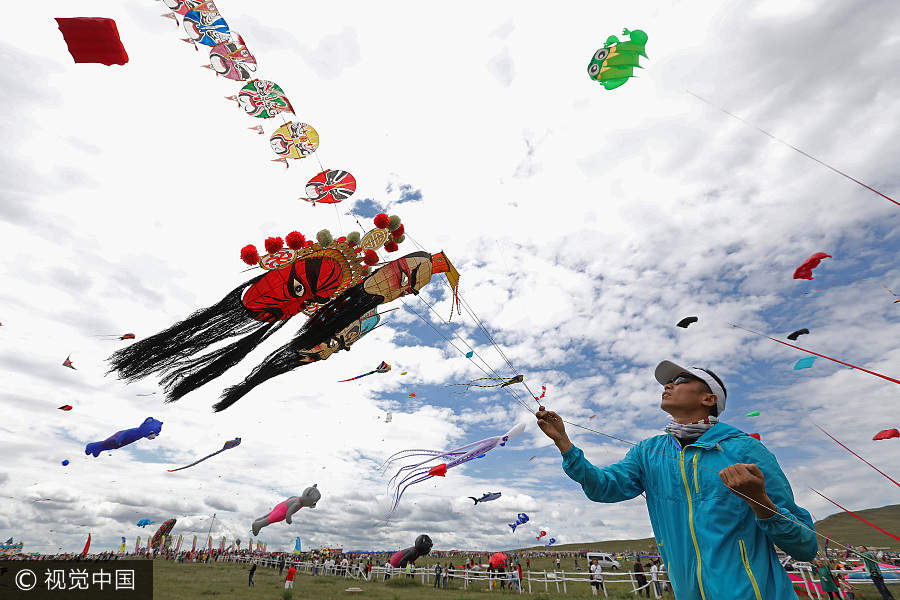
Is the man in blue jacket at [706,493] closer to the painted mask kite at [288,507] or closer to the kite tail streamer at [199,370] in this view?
the kite tail streamer at [199,370]

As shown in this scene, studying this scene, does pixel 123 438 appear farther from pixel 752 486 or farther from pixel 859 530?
pixel 859 530

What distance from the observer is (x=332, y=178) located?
295 inches

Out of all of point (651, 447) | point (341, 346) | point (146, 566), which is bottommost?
point (146, 566)

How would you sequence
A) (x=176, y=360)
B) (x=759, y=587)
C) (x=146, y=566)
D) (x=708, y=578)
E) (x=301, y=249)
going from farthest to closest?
1. (x=146, y=566)
2. (x=301, y=249)
3. (x=176, y=360)
4. (x=708, y=578)
5. (x=759, y=587)

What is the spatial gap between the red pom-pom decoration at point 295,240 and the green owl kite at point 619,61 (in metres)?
5.32

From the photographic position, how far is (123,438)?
1480 cm

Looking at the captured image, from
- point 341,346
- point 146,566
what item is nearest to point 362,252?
point 341,346

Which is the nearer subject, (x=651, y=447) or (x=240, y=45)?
(x=651, y=447)

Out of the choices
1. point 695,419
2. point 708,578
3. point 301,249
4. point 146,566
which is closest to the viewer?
point 708,578

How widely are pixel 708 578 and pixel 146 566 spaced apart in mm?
11550

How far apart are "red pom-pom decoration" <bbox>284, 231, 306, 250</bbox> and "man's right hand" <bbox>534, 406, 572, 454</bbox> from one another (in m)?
4.38

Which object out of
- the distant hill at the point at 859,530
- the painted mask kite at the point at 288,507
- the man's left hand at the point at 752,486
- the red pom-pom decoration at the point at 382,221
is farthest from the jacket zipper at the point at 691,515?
the distant hill at the point at 859,530

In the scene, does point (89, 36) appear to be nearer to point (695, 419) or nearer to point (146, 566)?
point (695, 419)

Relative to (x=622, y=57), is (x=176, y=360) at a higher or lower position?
lower
